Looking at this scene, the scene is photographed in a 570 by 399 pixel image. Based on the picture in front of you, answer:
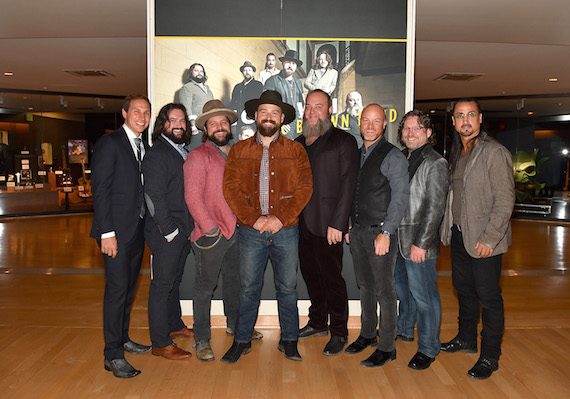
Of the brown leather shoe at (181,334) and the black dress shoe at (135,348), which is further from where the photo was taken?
the brown leather shoe at (181,334)

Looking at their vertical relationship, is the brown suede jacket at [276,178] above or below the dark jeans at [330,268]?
above

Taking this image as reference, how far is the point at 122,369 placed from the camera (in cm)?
318

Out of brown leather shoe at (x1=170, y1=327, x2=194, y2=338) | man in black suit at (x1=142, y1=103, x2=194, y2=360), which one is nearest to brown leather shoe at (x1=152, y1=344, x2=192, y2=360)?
man in black suit at (x1=142, y1=103, x2=194, y2=360)

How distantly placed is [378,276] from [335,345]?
26.4 inches

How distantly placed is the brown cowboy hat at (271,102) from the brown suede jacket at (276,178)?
277mm

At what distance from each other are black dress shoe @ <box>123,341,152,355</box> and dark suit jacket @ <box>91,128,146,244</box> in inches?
38.3

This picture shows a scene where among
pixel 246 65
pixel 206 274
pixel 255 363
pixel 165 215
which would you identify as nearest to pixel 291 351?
pixel 255 363

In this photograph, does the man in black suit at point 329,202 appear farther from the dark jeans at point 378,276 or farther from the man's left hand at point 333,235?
the dark jeans at point 378,276

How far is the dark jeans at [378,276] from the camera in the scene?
10.9ft

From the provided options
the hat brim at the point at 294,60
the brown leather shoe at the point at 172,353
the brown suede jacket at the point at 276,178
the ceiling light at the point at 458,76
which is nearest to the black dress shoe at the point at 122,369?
the brown leather shoe at the point at 172,353

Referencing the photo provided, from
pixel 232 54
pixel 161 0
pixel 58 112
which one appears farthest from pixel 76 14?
pixel 58 112

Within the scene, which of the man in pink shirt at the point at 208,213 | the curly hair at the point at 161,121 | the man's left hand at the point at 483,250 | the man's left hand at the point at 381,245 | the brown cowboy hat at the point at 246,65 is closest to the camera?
the man's left hand at the point at 483,250

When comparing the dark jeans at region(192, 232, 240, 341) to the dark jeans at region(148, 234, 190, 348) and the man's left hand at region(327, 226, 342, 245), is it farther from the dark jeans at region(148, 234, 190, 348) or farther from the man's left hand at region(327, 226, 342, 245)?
the man's left hand at region(327, 226, 342, 245)

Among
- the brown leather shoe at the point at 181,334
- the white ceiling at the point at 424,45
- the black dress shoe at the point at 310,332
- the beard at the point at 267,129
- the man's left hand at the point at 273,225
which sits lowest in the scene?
the brown leather shoe at the point at 181,334
